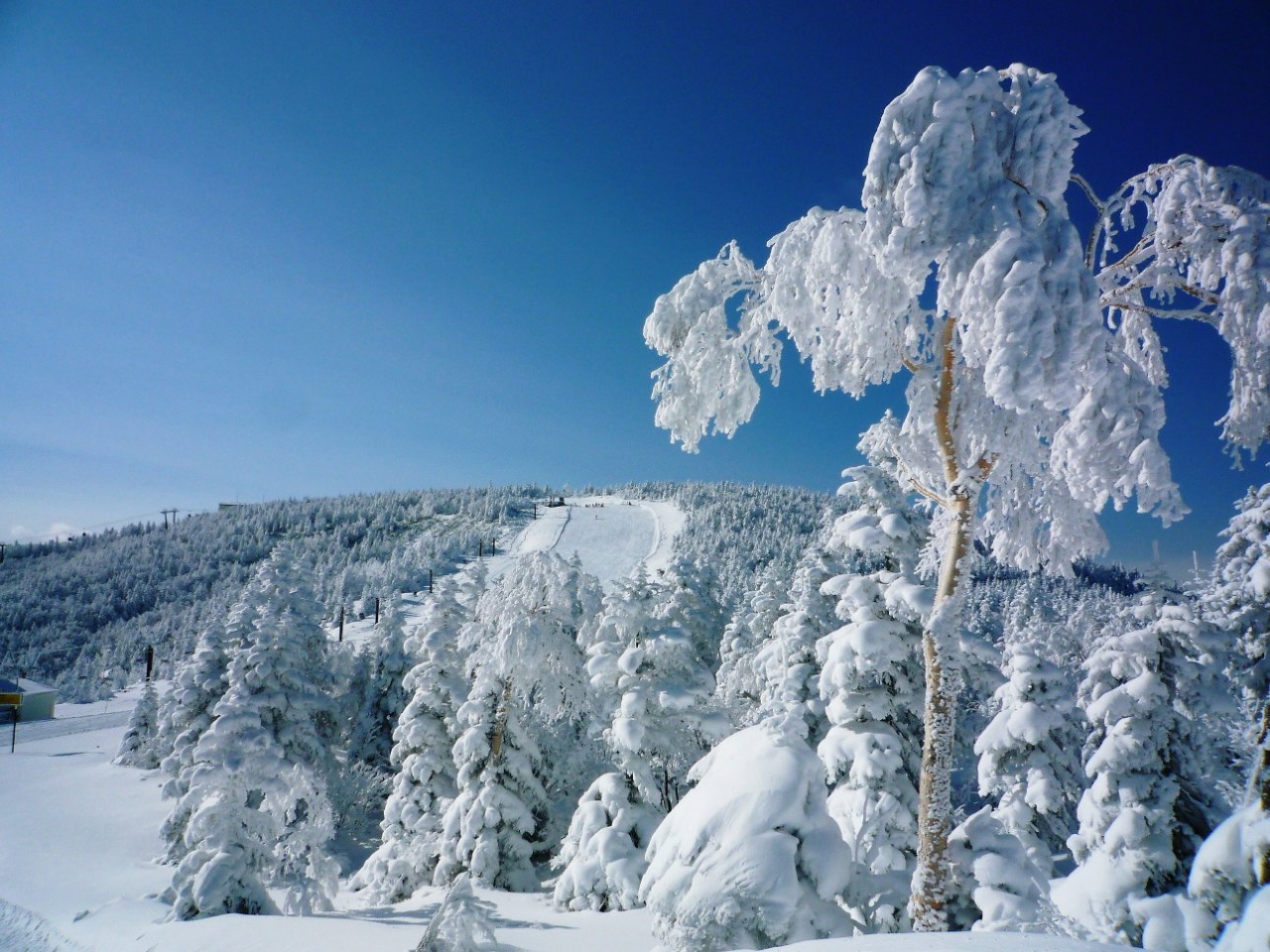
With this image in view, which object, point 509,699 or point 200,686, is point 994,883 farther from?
point 200,686

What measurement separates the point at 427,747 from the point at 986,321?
23835mm

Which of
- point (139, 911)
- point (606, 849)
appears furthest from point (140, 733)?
point (606, 849)

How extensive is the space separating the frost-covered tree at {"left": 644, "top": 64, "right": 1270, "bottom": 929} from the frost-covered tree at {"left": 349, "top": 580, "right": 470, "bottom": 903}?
1886 cm

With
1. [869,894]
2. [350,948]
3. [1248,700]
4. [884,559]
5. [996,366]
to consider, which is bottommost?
[350,948]

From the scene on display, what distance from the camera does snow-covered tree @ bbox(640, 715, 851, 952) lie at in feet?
22.9

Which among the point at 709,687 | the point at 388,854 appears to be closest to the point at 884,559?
the point at 709,687

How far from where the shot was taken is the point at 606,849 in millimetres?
16047

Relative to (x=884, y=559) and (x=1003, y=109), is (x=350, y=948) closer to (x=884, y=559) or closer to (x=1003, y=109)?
(x=884, y=559)

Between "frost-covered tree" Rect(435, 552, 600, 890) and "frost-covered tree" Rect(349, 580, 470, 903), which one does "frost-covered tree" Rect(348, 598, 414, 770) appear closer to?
"frost-covered tree" Rect(349, 580, 470, 903)

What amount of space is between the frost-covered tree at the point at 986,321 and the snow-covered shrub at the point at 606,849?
10362mm

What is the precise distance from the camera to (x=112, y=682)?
3260 inches

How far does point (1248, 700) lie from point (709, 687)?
12514 mm

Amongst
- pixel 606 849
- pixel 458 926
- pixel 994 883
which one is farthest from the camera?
pixel 606 849

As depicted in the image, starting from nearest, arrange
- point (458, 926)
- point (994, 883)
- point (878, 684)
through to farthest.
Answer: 1. point (994, 883)
2. point (458, 926)
3. point (878, 684)
